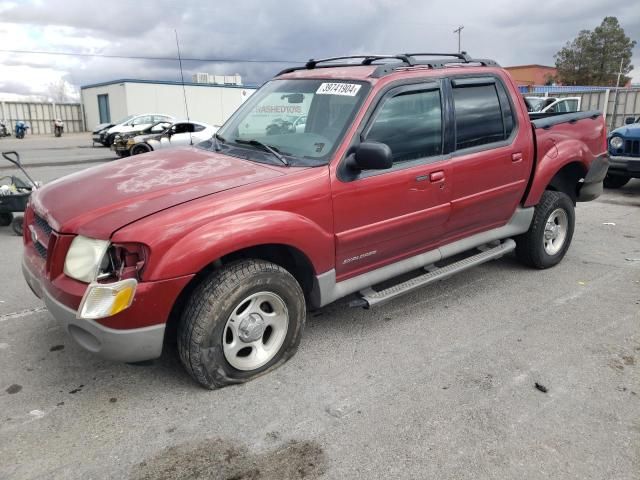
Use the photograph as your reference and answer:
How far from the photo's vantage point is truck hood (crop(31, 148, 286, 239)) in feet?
9.30

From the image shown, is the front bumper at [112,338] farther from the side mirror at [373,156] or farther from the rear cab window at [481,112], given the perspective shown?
the rear cab window at [481,112]

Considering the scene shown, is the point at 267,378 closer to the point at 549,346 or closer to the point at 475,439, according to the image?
the point at 475,439

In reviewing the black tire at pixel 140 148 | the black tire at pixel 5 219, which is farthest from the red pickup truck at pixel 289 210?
the black tire at pixel 140 148

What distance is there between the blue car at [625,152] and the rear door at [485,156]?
226 inches

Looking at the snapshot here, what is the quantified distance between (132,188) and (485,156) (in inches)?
108

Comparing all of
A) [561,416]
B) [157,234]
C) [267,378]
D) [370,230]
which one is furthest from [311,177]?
[561,416]

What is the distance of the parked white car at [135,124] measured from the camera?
26.0 metres

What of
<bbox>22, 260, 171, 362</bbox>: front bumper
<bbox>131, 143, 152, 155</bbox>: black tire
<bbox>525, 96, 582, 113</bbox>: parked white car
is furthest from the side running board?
<bbox>131, 143, 152, 155</bbox>: black tire

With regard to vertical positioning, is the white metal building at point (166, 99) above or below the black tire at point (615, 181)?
above

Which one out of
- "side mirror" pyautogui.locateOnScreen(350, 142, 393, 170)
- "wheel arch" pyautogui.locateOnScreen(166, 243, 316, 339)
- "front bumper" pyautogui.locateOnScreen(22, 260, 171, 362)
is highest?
"side mirror" pyautogui.locateOnScreen(350, 142, 393, 170)

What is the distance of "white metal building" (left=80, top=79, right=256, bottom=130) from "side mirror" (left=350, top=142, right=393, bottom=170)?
37.0m

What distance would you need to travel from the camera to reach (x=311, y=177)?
3.26 meters

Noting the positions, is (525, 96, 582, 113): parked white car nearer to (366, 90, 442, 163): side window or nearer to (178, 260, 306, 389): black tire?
(366, 90, 442, 163): side window

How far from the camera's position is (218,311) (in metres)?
2.92
